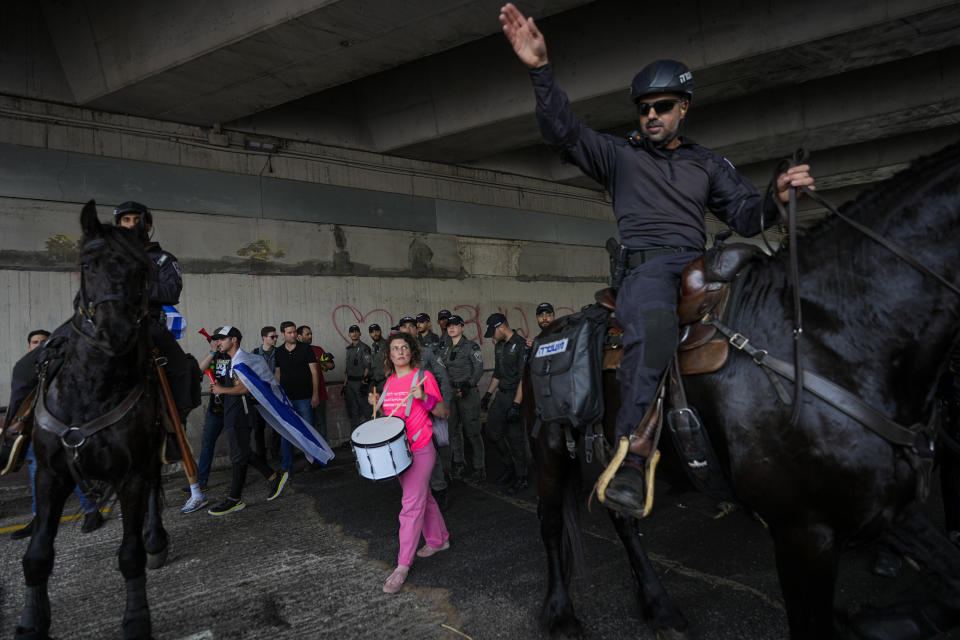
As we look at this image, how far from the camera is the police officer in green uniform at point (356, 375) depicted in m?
9.96

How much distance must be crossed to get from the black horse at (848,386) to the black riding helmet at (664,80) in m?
0.91

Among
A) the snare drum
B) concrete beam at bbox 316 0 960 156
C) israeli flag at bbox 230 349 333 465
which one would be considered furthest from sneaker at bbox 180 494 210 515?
concrete beam at bbox 316 0 960 156

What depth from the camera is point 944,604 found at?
216cm

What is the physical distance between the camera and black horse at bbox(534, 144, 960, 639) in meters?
2.00

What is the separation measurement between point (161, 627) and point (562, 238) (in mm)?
13150

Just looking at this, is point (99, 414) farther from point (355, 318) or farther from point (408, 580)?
point (355, 318)

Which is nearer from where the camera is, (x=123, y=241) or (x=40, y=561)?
(x=40, y=561)

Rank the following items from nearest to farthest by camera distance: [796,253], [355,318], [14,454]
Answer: [796,253], [14,454], [355,318]

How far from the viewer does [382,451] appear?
4.14 meters

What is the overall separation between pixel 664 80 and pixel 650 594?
2.87 m

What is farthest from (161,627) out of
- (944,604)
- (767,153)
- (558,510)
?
(767,153)

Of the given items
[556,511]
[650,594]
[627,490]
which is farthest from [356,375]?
[627,490]

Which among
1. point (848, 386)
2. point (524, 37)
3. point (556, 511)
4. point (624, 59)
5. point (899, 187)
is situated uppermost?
point (624, 59)

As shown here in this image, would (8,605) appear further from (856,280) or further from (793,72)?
(793,72)
